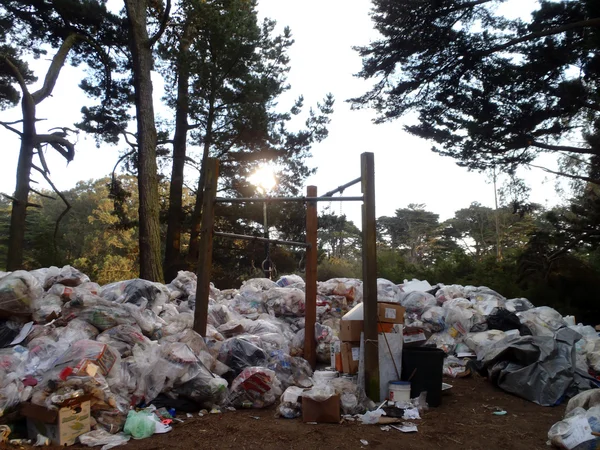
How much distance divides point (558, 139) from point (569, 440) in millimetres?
6181

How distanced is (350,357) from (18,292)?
308 centimetres

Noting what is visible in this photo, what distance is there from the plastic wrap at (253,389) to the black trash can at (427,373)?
121 centimetres

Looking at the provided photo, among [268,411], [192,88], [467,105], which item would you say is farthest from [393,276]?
[268,411]

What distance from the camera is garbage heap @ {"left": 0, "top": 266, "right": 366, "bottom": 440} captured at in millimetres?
3250

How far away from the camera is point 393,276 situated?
12516mm

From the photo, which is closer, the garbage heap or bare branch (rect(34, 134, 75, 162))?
the garbage heap

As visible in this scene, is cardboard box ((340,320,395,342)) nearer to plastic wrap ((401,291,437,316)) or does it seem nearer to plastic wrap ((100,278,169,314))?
plastic wrap ((100,278,169,314))

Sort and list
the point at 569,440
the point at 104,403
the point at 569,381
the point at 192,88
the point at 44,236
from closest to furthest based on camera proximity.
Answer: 1. the point at 569,440
2. the point at 104,403
3. the point at 569,381
4. the point at 44,236
5. the point at 192,88

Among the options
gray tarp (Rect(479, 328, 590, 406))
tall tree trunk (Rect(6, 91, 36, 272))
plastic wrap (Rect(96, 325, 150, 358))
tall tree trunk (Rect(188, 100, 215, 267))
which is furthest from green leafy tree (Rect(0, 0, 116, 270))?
gray tarp (Rect(479, 328, 590, 406))

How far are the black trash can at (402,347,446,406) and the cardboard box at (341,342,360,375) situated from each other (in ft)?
1.94

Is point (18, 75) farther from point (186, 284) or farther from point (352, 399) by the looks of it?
point (352, 399)

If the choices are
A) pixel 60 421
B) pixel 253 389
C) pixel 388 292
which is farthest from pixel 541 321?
pixel 60 421

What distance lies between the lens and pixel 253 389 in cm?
395

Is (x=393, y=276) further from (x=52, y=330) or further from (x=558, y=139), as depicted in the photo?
(x=52, y=330)
